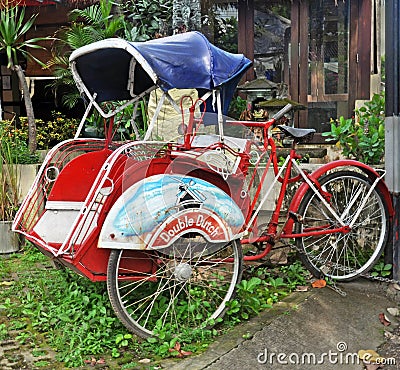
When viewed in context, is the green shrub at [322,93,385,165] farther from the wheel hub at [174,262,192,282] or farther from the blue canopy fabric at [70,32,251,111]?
the wheel hub at [174,262,192,282]

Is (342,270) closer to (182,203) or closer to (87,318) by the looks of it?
(182,203)

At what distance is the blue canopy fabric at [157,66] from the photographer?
4.10 metres

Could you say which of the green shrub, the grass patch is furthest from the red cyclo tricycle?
the green shrub

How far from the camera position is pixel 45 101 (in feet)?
39.1

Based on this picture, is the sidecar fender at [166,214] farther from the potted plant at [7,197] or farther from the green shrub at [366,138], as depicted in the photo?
the potted plant at [7,197]

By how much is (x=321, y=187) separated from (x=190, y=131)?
156cm

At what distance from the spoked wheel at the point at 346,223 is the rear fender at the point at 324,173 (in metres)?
0.05

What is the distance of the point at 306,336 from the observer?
4254mm

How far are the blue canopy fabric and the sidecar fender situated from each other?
72 centimetres

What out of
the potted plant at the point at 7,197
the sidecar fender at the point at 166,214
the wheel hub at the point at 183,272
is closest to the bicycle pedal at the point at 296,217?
the sidecar fender at the point at 166,214

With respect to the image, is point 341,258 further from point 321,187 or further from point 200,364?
point 200,364

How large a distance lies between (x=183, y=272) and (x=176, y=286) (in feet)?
1.42

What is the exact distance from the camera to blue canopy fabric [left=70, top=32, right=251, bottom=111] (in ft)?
13.5

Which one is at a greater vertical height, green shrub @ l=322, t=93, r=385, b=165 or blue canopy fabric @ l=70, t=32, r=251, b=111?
blue canopy fabric @ l=70, t=32, r=251, b=111
